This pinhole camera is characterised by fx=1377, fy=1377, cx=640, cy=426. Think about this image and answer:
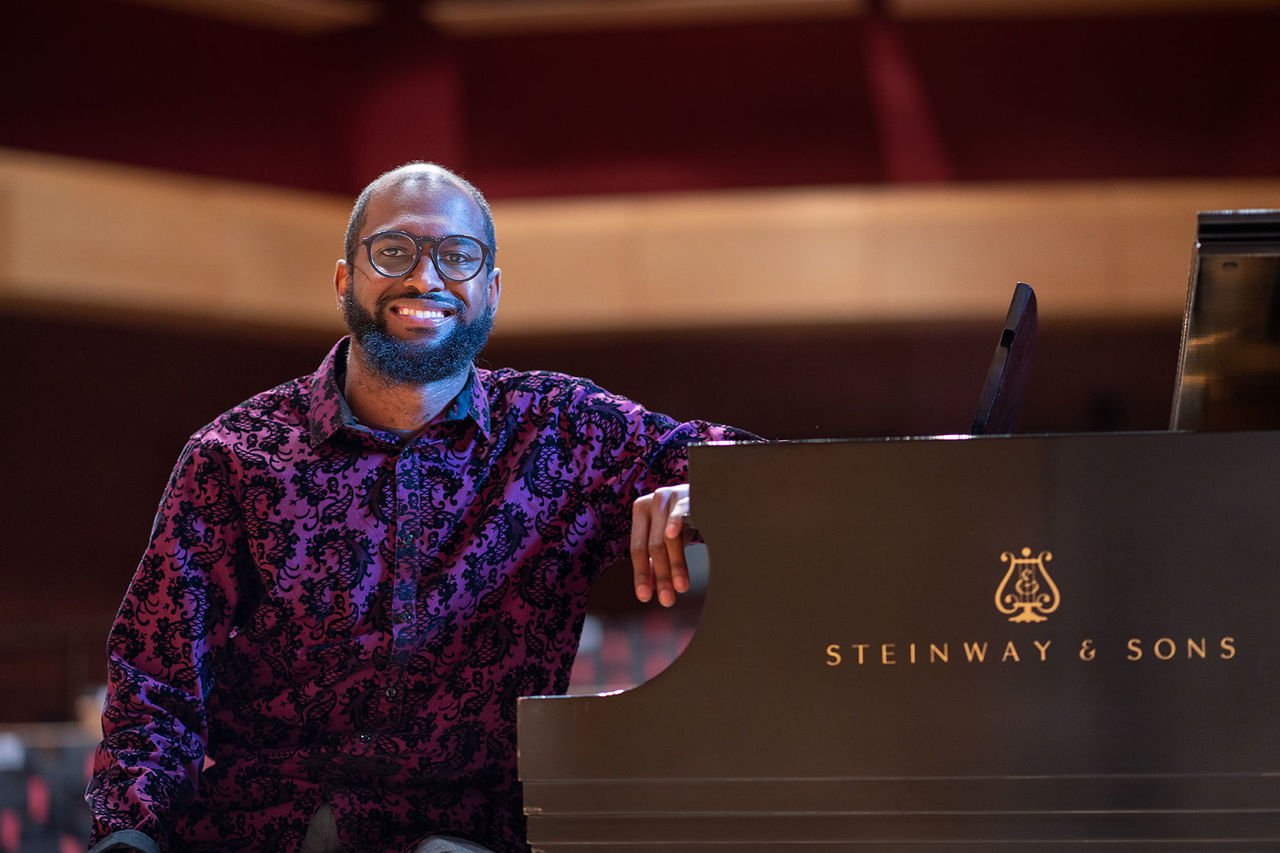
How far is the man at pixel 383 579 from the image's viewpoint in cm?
198

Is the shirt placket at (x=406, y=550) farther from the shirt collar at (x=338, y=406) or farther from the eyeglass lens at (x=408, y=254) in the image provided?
the eyeglass lens at (x=408, y=254)

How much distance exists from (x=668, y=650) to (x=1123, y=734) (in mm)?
4874

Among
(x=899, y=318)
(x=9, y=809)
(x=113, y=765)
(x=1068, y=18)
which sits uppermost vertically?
(x=1068, y=18)

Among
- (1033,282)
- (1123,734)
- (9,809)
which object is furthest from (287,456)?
(1033,282)

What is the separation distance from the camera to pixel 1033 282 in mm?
6051

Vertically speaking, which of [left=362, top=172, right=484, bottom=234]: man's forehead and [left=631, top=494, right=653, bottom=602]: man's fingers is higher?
[left=362, top=172, right=484, bottom=234]: man's forehead

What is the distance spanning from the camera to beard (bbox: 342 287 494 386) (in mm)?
2082

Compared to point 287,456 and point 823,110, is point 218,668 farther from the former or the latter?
point 823,110

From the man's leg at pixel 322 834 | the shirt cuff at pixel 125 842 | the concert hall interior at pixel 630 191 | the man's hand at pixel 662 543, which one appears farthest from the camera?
the concert hall interior at pixel 630 191

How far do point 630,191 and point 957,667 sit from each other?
5.05 metres

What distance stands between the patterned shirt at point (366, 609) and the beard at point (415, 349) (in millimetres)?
69

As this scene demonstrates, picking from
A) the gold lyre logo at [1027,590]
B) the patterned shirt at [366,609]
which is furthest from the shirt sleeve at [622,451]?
the gold lyre logo at [1027,590]

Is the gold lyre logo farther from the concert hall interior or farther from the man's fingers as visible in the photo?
the concert hall interior

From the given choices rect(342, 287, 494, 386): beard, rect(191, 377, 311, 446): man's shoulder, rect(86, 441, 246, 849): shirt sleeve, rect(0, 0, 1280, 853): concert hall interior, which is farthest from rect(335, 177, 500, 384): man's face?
rect(0, 0, 1280, 853): concert hall interior
